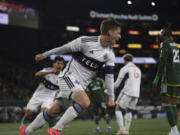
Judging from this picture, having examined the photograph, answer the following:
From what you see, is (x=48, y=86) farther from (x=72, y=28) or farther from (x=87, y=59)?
(x=72, y=28)

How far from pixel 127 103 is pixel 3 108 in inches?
501

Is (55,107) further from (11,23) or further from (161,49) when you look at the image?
(11,23)

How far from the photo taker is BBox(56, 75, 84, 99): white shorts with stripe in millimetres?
6113

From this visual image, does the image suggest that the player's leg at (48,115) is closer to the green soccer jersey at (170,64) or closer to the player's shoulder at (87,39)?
→ the player's shoulder at (87,39)

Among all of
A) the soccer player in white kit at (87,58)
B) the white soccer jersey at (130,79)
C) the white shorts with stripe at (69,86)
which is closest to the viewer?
the white shorts with stripe at (69,86)

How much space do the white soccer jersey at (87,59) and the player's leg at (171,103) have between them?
1565 millimetres

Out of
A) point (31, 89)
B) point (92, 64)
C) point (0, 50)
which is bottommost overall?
point (31, 89)

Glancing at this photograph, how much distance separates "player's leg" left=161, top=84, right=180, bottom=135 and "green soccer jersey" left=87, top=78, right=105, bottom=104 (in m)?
9.51

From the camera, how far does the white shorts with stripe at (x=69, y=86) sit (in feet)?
20.1

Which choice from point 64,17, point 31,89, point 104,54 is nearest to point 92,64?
point 104,54

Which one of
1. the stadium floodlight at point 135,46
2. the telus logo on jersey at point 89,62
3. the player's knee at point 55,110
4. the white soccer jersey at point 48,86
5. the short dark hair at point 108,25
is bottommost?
the stadium floodlight at point 135,46

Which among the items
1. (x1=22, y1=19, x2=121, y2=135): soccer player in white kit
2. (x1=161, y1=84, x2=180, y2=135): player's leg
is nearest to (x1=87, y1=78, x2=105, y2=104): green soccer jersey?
(x1=161, y1=84, x2=180, y2=135): player's leg

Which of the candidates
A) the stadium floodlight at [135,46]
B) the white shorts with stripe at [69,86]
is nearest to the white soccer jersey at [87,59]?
the white shorts with stripe at [69,86]

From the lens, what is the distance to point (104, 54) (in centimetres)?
636
